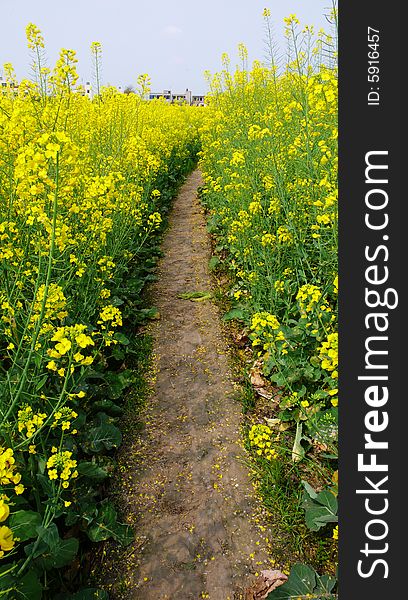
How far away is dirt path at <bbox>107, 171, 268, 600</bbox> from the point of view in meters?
2.06

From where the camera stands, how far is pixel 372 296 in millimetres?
1180

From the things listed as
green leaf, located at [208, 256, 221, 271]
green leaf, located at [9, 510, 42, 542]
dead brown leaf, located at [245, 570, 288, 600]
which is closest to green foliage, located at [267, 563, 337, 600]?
dead brown leaf, located at [245, 570, 288, 600]

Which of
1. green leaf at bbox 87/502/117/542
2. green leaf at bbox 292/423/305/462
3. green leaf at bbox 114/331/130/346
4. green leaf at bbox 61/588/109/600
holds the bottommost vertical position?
green leaf at bbox 61/588/109/600

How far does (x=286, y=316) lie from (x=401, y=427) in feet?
6.24

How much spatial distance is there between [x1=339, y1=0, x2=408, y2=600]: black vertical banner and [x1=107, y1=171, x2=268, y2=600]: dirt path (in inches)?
42.8

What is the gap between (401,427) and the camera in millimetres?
1142

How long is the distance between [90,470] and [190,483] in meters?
0.57

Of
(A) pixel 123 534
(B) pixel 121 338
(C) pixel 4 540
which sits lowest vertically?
(A) pixel 123 534

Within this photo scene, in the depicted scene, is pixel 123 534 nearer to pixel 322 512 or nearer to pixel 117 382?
pixel 322 512

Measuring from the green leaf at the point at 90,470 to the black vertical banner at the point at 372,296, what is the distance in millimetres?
1381

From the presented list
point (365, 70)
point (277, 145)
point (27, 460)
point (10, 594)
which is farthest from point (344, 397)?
point (277, 145)

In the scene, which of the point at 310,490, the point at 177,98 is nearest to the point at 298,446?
the point at 310,490

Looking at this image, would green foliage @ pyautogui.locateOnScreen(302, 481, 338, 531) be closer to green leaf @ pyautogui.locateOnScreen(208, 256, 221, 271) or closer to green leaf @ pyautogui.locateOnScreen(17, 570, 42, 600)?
green leaf @ pyautogui.locateOnScreen(17, 570, 42, 600)

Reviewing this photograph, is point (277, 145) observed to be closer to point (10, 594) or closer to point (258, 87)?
point (258, 87)
